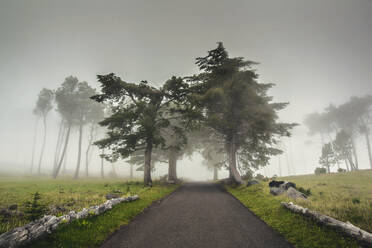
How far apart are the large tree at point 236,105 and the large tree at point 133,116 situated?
10.2 ft

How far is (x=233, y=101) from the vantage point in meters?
17.2

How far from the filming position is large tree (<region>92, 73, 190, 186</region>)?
1458 cm

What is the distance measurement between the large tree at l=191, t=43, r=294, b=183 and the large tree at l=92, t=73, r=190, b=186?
3121 mm

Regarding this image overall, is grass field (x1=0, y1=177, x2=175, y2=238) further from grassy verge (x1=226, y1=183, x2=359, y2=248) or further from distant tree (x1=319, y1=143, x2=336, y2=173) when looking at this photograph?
distant tree (x1=319, y1=143, x2=336, y2=173)

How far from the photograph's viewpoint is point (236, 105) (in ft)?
57.1

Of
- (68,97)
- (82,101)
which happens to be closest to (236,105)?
(82,101)

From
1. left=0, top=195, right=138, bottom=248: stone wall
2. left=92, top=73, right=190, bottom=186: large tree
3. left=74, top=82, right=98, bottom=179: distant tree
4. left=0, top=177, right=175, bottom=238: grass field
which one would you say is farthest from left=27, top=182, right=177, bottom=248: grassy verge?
left=74, top=82, right=98, bottom=179: distant tree

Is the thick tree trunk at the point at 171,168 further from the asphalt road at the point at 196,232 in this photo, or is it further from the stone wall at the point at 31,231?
the stone wall at the point at 31,231

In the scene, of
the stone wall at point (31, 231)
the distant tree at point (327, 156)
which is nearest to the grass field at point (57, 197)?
the stone wall at point (31, 231)

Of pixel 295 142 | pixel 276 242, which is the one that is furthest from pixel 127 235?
pixel 295 142

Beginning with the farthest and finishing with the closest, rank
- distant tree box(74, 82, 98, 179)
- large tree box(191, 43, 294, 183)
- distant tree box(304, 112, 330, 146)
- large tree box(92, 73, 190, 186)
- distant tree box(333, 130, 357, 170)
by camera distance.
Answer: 1. distant tree box(304, 112, 330, 146)
2. distant tree box(333, 130, 357, 170)
3. distant tree box(74, 82, 98, 179)
4. large tree box(191, 43, 294, 183)
5. large tree box(92, 73, 190, 186)

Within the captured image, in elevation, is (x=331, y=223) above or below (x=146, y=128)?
below

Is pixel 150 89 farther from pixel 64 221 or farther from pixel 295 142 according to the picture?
pixel 295 142

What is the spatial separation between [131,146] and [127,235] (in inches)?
422
